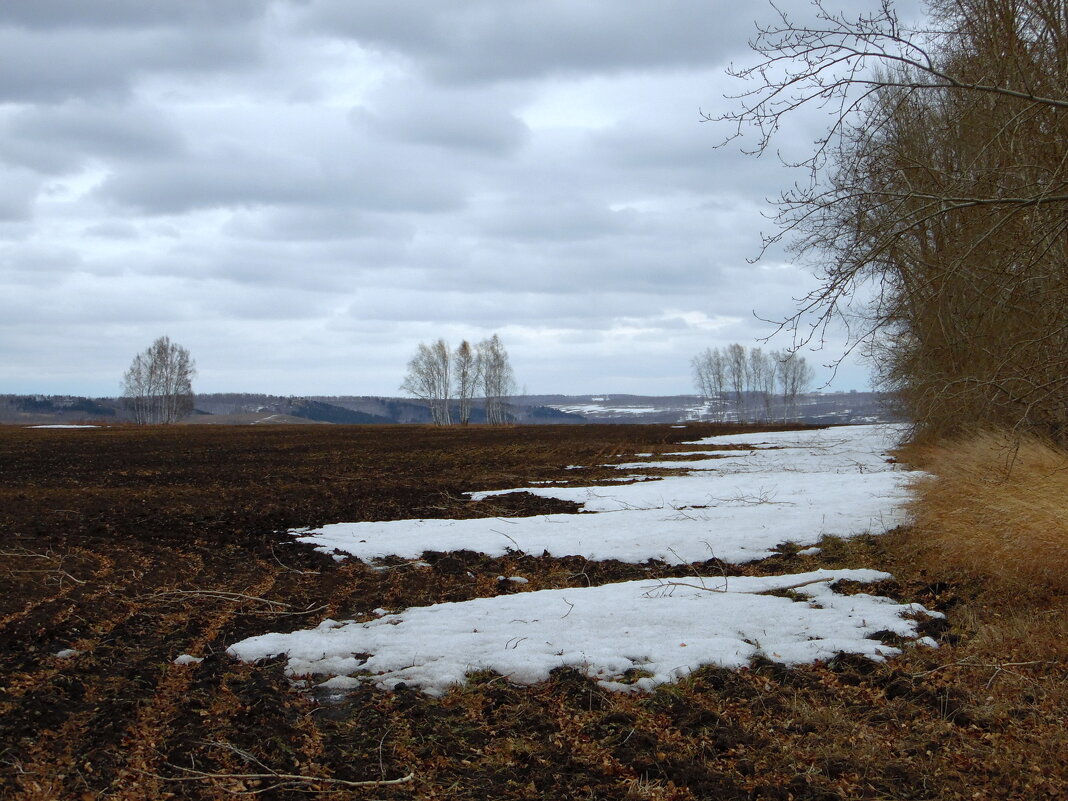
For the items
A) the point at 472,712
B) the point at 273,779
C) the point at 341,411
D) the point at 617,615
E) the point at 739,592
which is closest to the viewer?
the point at 273,779

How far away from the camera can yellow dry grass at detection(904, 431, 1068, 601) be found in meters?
6.19

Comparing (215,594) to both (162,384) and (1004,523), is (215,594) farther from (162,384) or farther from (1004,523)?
(162,384)

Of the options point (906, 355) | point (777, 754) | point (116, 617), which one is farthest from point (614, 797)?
point (906, 355)

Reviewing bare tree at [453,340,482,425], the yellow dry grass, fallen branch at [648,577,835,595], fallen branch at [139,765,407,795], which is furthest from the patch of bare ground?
bare tree at [453,340,482,425]

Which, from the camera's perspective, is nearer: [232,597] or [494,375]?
[232,597]

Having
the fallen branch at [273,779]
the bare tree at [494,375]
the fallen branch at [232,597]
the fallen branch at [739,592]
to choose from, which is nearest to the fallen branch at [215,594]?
the fallen branch at [232,597]

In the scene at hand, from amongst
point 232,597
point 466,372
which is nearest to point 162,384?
point 466,372

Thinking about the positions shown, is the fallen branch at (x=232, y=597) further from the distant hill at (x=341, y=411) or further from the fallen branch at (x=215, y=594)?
the distant hill at (x=341, y=411)

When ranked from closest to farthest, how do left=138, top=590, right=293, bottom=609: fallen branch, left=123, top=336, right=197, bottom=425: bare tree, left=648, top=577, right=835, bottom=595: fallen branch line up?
left=138, top=590, right=293, bottom=609: fallen branch < left=648, top=577, right=835, bottom=595: fallen branch < left=123, top=336, right=197, bottom=425: bare tree

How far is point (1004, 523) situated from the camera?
682cm

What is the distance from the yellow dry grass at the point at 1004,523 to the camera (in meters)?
6.19

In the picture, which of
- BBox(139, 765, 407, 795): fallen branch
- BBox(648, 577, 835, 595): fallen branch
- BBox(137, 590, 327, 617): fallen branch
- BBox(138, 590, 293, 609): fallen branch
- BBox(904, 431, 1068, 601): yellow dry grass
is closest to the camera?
BBox(139, 765, 407, 795): fallen branch

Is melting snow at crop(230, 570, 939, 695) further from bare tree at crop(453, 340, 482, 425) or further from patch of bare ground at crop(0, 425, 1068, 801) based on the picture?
bare tree at crop(453, 340, 482, 425)

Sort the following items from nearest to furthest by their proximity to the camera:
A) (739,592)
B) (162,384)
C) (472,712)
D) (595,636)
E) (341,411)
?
1. (472,712)
2. (595,636)
3. (739,592)
4. (162,384)
5. (341,411)
